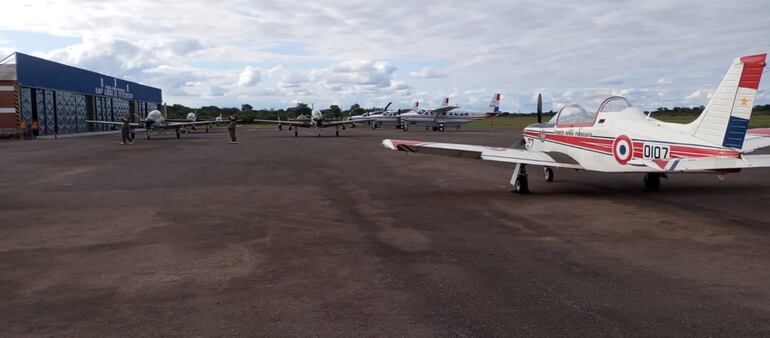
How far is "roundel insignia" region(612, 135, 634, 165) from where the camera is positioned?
35.0ft

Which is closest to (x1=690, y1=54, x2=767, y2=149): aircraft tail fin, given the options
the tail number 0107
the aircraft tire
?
the tail number 0107

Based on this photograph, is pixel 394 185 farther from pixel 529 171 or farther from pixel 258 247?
pixel 258 247

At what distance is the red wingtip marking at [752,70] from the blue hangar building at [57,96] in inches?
1886

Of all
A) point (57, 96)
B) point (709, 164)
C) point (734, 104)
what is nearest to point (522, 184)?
point (709, 164)

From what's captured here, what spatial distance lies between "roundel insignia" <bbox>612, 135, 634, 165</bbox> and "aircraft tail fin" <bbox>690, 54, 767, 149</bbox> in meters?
1.25

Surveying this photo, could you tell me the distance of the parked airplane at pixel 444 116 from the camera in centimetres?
6100

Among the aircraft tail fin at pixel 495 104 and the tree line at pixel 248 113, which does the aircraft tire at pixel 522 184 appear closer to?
the aircraft tail fin at pixel 495 104

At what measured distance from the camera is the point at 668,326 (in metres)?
4.37

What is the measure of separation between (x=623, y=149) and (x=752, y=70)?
2.52m

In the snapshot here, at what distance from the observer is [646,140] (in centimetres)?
1039

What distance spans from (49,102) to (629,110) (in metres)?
52.1

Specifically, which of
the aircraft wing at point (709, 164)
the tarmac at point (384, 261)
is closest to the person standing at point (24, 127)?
the tarmac at point (384, 261)

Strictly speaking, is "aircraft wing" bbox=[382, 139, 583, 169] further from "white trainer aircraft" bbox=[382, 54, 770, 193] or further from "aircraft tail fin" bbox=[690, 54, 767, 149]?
"aircraft tail fin" bbox=[690, 54, 767, 149]

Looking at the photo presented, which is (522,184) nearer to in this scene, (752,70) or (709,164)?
(709,164)
